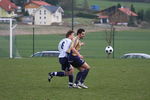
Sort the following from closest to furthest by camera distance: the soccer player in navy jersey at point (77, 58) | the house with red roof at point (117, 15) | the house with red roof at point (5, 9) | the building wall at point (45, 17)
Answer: the soccer player in navy jersey at point (77, 58) → the house with red roof at point (5, 9) → the house with red roof at point (117, 15) → the building wall at point (45, 17)

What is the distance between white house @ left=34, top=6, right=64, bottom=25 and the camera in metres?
50.5

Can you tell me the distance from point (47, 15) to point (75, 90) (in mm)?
39851

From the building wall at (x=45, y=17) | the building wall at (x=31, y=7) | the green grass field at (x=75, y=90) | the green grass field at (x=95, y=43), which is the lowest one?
the green grass field at (x=95, y=43)

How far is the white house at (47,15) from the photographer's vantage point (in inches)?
1988

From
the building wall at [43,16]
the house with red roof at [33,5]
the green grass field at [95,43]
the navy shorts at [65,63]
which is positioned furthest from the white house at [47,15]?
the navy shorts at [65,63]

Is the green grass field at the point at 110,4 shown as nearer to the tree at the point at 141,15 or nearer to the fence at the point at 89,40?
the tree at the point at 141,15

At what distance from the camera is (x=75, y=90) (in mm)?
11688

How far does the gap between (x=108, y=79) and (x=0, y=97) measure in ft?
15.5

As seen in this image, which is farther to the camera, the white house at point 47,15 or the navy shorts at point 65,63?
the white house at point 47,15

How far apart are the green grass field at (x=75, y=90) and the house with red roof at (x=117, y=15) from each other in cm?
3212

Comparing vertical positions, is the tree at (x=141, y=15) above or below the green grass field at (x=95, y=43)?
above

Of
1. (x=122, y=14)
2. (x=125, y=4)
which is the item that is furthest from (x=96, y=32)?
(x=125, y=4)

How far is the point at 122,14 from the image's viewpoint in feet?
171

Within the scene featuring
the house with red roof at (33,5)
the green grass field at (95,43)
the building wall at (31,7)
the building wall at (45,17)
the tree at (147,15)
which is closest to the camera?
the green grass field at (95,43)
